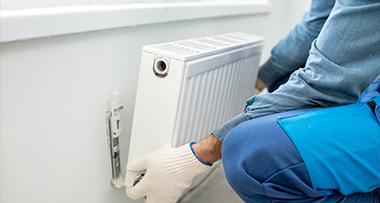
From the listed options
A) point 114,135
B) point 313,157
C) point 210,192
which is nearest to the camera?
point 313,157

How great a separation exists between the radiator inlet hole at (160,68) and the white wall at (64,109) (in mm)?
106

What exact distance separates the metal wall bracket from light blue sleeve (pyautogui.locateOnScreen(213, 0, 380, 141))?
0.95ft

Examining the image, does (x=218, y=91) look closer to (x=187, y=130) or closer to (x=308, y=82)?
(x=187, y=130)

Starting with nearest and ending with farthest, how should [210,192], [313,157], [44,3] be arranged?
[313,157]
[44,3]
[210,192]

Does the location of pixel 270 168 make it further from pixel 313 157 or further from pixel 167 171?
pixel 167 171

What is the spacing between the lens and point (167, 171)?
2.21ft

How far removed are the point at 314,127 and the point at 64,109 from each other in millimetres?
432

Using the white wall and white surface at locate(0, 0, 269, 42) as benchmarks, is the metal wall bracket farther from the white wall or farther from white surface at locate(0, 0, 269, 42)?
white surface at locate(0, 0, 269, 42)

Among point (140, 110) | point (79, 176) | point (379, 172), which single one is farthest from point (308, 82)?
point (79, 176)

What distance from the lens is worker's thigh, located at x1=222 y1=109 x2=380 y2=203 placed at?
52 cm

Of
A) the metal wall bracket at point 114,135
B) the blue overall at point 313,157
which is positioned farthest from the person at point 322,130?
the metal wall bracket at point 114,135

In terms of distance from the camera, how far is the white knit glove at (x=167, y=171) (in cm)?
67

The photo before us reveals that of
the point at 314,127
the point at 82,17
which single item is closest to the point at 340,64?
the point at 314,127

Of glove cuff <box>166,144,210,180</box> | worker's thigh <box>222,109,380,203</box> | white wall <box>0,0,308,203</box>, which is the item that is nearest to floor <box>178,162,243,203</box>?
white wall <box>0,0,308,203</box>
